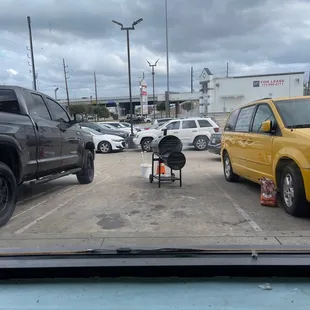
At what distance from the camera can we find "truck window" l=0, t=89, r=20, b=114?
5730 millimetres

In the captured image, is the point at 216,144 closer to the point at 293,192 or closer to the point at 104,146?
the point at 104,146

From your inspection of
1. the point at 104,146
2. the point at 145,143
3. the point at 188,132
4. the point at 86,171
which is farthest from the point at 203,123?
the point at 86,171

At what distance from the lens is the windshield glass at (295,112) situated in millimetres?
5734

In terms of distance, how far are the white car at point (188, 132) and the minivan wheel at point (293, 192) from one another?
13.6 m

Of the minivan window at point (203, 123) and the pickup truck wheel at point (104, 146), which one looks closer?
the pickup truck wheel at point (104, 146)

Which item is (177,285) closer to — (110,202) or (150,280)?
(150,280)

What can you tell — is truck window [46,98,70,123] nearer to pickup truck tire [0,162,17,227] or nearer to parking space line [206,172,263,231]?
pickup truck tire [0,162,17,227]

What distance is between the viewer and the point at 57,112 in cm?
734

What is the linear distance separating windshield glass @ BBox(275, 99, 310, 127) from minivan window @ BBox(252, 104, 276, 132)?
209 millimetres

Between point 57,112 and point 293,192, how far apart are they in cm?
458

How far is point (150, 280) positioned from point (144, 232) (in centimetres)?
256

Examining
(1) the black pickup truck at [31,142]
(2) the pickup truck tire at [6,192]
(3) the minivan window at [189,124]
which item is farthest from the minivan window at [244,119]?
(3) the minivan window at [189,124]

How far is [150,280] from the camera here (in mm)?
2164

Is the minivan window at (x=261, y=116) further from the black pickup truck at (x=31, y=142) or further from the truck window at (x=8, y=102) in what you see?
the truck window at (x=8, y=102)
